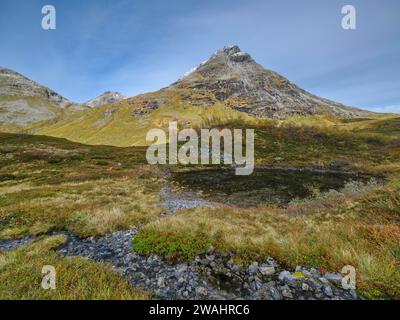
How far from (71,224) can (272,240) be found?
1288 centimetres

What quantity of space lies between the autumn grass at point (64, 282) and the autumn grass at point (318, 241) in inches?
115

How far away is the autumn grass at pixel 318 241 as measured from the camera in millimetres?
6422

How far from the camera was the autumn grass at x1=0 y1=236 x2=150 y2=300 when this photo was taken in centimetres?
563

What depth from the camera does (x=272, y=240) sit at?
955 cm

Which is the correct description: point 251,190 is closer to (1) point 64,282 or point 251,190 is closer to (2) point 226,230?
(2) point 226,230

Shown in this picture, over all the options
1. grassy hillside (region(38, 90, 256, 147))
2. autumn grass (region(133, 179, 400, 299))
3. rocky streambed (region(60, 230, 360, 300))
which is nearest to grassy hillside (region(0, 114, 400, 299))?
autumn grass (region(133, 179, 400, 299))

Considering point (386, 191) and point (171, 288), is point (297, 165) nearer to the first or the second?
point (386, 191)

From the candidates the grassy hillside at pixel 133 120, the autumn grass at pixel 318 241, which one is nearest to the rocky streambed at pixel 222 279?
the autumn grass at pixel 318 241

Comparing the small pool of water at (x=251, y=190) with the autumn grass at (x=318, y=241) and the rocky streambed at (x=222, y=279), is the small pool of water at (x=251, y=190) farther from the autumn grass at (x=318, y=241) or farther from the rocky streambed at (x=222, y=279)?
the rocky streambed at (x=222, y=279)

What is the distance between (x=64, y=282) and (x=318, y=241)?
9.13 metres

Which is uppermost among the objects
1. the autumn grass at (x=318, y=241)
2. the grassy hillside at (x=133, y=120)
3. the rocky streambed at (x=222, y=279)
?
the grassy hillside at (x=133, y=120)

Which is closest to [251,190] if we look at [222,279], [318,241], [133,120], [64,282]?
[318,241]
